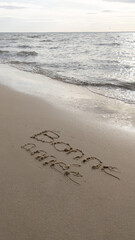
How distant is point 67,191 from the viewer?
271 centimetres

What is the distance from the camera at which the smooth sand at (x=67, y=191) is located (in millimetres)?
2221

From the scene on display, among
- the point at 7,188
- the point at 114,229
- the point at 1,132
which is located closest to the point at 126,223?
the point at 114,229

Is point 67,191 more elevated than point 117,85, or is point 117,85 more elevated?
point 117,85

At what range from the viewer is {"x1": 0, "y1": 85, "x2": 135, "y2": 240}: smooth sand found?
222cm

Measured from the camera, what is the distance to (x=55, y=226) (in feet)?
7.36

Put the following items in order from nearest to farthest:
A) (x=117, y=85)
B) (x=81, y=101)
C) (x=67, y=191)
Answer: (x=67, y=191) → (x=81, y=101) → (x=117, y=85)

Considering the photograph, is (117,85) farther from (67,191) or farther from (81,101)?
(67,191)

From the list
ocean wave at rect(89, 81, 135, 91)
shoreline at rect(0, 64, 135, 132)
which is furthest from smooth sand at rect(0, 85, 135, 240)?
ocean wave at rect(89, 81, 135, 91)

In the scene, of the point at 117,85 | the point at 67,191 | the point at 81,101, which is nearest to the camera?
the point at 67,191

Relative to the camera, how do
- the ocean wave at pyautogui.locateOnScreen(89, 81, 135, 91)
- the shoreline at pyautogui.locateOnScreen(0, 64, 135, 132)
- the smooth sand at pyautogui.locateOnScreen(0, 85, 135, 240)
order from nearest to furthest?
the smooth sand at pyautogui.locateOnScreen(0, 85, 135, 240) < the shoreline at pyautogui.locateOnScreen(0, 64, 135, 132) < the ocean wave at pyautogui.locateOnScreen(89, 81, 135, 91)

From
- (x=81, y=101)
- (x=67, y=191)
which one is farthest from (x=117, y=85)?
(x=67, y=191)

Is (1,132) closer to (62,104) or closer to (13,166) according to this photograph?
(13,166)

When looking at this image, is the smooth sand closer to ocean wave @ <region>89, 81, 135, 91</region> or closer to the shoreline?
the shoreline

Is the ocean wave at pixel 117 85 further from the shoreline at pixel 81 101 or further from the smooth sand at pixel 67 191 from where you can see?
the smooth sand at pixel 67 191
